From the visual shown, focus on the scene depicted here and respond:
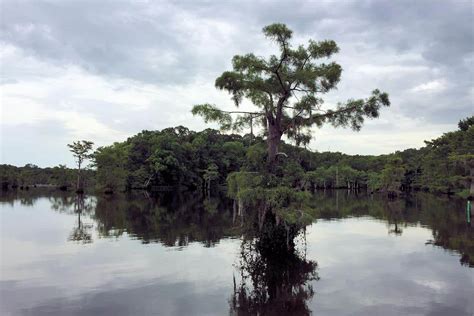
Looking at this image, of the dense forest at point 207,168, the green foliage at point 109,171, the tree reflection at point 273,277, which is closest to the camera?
the tree reflection at point 273,277

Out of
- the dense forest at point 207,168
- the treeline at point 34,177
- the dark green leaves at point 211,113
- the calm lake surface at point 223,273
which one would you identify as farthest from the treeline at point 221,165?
the dark green leaves at point 211,113

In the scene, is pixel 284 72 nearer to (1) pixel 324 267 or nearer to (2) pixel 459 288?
(1) pixel 324 267

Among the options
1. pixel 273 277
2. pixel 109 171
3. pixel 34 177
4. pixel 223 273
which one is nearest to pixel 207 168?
pixel 109 171

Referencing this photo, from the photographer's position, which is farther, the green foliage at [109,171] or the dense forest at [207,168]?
the green foliage at [109,171]

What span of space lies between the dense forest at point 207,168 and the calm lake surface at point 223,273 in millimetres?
32582

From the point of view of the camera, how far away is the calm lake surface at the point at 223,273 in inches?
457

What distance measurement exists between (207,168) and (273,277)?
3218 inches

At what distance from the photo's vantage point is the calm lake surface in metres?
11.6

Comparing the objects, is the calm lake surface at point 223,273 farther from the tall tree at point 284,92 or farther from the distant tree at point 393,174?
the distant tree at point 393,174

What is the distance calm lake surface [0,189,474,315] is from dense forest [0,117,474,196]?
32.6 m

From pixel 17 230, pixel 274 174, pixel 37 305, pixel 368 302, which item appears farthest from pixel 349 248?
pixel 17 230

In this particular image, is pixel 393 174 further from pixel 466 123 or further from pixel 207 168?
pixel 207 168

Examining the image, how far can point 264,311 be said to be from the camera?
1109 centimetres

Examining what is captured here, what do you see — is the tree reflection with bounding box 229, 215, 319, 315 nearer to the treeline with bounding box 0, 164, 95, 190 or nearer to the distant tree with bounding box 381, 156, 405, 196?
the distant tree with bounding box 381, 156, 405, 196
